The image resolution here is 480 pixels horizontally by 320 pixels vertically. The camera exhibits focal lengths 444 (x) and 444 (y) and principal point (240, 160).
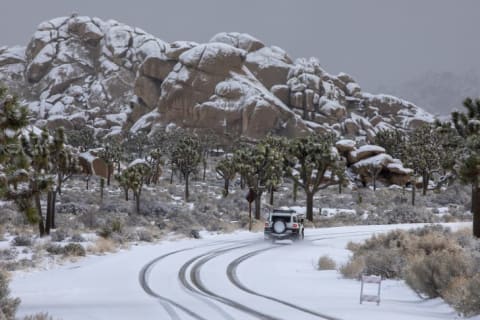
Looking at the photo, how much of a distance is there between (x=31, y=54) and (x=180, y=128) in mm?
68891

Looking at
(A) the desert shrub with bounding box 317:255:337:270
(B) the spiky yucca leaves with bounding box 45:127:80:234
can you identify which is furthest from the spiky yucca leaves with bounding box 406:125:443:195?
(B) the spiky yucca leaves with bounding box 45:127:80:234

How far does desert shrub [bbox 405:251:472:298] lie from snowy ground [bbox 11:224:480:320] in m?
0.29

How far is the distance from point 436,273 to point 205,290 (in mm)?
5613

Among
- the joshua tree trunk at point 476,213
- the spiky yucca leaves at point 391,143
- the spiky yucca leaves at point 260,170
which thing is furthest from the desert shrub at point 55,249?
the spiky yucca leaves at point 391,143

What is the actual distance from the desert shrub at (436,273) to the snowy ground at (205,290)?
0.94 ft

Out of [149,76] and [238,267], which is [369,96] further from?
[238,267]

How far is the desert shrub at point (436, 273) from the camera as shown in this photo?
9.71 metres

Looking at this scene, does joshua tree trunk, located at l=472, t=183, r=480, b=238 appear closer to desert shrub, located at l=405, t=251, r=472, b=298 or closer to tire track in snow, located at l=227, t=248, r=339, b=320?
tire track in snow, located at l=227, t=248, r=339, b=320

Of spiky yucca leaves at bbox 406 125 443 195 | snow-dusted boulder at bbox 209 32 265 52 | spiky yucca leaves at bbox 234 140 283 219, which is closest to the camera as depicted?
spiky yucca leaves at bbox 234 140 283 219

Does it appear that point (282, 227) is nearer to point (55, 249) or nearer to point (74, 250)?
point (74, 250)

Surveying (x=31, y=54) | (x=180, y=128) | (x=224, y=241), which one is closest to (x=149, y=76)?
(x=180, y=128)

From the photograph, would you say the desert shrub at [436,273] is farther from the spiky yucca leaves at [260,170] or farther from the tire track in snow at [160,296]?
the spiky yucca leaves at [260,170]

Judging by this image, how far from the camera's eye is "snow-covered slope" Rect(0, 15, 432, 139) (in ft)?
348

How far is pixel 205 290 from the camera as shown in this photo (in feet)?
38.0
